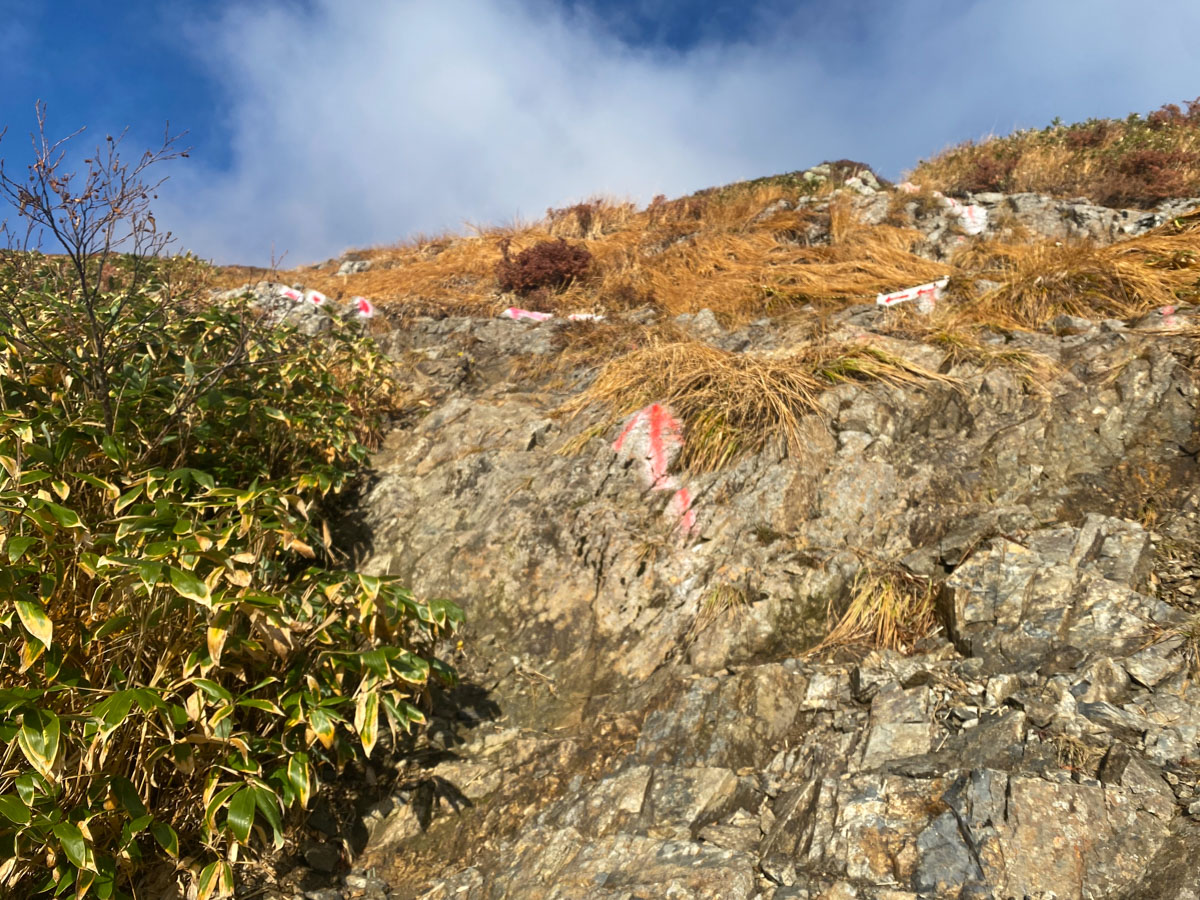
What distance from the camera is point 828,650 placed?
3.08 m

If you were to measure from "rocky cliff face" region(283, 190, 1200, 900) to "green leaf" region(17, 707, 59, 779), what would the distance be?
4.51ft

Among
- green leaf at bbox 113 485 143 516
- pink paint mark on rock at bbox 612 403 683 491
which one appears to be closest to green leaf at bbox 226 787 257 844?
green leaf at bbox 113 485 143 516

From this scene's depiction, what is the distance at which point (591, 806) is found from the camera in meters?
2.74

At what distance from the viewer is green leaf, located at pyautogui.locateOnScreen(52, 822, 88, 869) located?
187 cm

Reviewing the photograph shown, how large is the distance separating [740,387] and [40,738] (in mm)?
3691

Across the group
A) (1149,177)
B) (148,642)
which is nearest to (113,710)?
(148,642)

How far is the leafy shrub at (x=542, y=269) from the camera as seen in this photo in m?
8.20

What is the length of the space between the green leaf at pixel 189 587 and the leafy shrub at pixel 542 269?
6426 millimetres

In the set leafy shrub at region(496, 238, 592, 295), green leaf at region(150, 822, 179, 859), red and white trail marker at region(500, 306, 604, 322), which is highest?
leafy shrub at region(496, 238, 592, 295)

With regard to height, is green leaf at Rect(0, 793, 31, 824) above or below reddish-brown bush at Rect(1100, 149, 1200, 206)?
below

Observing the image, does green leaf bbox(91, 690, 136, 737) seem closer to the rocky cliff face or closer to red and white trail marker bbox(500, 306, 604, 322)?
the rocky cliff face

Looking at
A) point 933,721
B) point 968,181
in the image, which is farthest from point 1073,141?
point 933,721

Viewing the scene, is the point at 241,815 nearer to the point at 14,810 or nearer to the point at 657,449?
the point at 14,810

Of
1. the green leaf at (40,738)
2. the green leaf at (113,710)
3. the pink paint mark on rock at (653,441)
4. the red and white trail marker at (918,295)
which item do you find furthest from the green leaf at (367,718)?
the red and white trail marker at (918,295)
